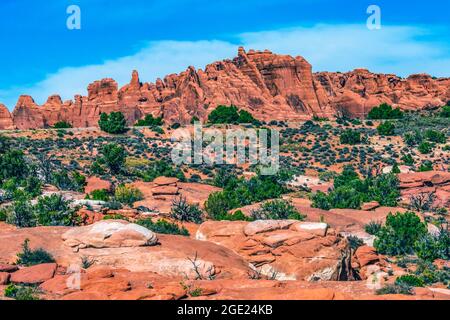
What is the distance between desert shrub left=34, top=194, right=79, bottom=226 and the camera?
95.8 ft

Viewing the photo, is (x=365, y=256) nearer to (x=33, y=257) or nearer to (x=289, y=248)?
(x=289, y=248)

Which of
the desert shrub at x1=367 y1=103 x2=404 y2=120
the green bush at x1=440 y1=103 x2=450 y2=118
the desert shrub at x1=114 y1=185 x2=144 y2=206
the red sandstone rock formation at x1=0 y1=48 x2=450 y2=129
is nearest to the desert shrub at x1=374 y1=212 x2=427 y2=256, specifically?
the desert shrub at x1=114 y1=185 x2=144 y2=206

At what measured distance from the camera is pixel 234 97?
10425 centimetres

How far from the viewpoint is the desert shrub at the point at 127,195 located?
42.9m

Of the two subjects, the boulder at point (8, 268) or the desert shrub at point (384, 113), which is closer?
the boulder at point (8, 268)

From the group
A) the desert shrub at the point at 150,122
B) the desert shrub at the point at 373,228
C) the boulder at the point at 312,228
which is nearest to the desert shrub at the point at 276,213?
the desert shrub at the point at 373,228

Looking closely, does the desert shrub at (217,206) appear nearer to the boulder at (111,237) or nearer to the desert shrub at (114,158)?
the boulder at (111,237)

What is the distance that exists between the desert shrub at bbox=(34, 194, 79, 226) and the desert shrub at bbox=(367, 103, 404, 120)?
3081 inches

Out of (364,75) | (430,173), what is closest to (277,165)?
(430,173)

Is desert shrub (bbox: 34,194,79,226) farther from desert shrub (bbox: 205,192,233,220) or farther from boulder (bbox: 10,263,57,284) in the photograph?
desert shrub (bbox: 205,192,233,220)

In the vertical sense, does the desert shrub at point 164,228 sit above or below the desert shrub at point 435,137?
below

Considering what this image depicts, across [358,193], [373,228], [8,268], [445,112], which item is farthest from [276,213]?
[445,112]

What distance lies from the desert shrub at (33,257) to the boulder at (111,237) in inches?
51.0

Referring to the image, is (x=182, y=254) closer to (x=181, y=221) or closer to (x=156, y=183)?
(x=181, y=221)
